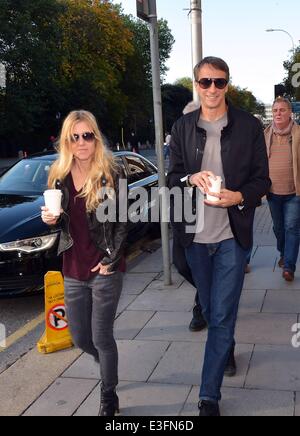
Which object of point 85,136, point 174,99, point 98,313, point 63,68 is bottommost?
point 98,313

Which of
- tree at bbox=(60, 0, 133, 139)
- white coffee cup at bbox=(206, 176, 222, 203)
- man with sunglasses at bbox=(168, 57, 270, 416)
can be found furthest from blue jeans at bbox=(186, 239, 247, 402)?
tree at bbox=(60, 0, 133, 139)

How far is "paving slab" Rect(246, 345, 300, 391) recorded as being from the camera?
10.6 feet

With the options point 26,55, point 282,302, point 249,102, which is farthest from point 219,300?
point 249,102

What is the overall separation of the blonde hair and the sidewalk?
1.26 m

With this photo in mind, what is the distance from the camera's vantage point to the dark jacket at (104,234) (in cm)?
278

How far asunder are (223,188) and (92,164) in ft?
2.41

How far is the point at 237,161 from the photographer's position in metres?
2.80

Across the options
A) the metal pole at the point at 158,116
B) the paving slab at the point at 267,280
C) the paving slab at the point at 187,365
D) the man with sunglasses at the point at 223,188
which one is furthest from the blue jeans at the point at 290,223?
the man with sunglasses at the point at 223,188

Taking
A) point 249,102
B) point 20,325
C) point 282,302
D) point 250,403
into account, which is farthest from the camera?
point 249,102

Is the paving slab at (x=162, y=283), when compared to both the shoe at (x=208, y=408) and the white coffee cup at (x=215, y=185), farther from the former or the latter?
the white coffee cup at (x=215, y=185)

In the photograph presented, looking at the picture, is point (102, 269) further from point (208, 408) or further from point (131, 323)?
point (131, 323)

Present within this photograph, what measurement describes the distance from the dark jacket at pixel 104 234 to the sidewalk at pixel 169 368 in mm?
950

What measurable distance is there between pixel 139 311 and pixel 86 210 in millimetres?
2154

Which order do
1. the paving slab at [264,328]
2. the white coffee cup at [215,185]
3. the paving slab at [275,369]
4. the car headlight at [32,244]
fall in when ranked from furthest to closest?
the car headlight at [32,244] < the paving slab at [264,328] < the paving slab at [275,369] < the white coffee cup at [215,185]
